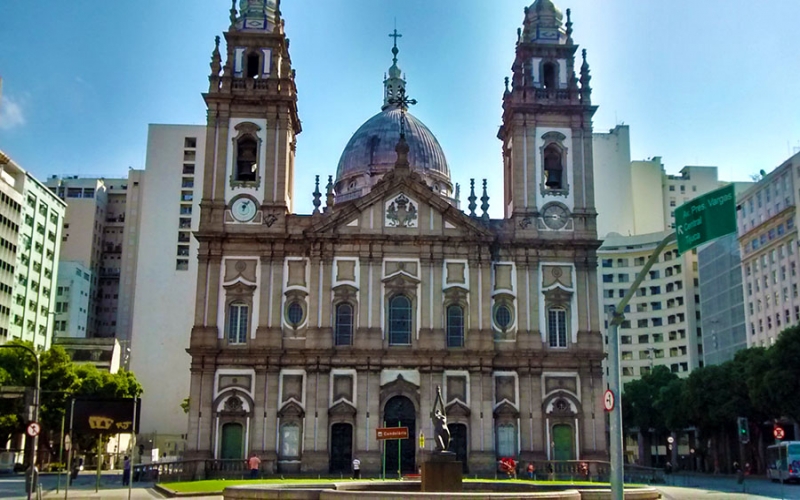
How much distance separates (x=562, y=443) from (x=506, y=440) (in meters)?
2.96

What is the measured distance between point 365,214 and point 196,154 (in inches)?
1941

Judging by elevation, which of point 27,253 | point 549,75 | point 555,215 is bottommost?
point 555,215

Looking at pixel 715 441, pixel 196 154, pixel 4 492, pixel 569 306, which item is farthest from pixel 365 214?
pixel 196 154

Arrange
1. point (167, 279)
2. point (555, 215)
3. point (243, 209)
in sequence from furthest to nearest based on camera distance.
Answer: point (167, 279)
point (555, 215)
point (243, 209)

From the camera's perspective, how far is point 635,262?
10056cm

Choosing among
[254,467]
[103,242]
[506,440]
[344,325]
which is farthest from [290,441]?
[103,242]

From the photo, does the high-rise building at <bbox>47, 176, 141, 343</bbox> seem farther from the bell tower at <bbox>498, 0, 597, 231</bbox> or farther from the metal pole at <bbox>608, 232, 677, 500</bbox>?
the metal pole at <bbox>608, 232, 677, 500</bbox>

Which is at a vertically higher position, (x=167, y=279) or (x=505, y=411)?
(x=167, y=279)

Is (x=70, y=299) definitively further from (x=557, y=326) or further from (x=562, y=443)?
(x=562, y=443)

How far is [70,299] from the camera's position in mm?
97312

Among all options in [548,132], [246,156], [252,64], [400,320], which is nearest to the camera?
[400,320]

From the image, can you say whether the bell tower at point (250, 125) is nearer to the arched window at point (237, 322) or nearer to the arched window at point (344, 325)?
the arched window at point (237, 322)

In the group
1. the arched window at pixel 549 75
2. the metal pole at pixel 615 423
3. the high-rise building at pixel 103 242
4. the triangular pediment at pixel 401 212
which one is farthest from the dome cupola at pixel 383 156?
the high-rise building at pixel 103 242

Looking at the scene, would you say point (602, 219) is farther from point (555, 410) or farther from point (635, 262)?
point (555, 410)
